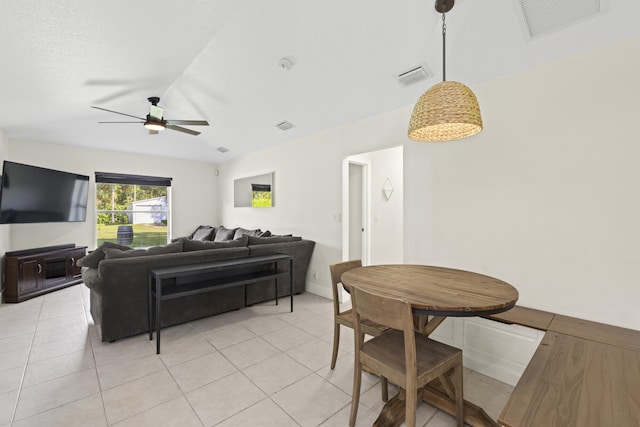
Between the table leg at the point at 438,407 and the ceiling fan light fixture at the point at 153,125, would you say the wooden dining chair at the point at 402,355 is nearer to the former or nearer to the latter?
the table leg at the point at 438,407

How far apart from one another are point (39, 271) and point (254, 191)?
3411 millimetres

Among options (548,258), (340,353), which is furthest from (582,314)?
(340,353)

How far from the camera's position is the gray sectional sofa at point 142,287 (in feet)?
8.57

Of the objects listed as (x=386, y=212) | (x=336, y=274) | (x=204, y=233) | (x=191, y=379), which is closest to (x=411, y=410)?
(x=336, y=274)

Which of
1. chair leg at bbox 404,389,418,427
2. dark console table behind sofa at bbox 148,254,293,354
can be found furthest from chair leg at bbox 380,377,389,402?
dark console table behind sofa at bbox 148,254,293,354

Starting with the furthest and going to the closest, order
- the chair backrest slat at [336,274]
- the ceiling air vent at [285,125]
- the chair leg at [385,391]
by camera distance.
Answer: the ceiling air vent at [285,125] < the chair backrest slat at [336,274] < the chair leg at [385,391]

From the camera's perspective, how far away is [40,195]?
4.16m

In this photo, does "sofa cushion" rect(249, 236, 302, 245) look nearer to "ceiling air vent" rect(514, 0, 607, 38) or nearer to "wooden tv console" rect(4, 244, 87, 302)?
"wooden tv console" rect(4, 244, 87, 302)

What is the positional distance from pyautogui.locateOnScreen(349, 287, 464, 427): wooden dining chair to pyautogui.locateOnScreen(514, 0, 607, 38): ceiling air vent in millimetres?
2150

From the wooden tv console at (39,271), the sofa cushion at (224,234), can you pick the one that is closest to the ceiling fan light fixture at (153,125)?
the sofa cushion at (224,234)

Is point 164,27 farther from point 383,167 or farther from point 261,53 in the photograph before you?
point 383,167

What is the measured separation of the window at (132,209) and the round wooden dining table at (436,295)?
5741 mm

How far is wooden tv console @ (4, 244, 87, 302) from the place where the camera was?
12.1 feet

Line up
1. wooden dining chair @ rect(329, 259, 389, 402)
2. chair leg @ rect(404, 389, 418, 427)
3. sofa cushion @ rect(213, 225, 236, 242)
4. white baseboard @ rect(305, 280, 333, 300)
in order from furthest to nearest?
sofa cushion @ rect(213, 225, 236, 242), white baseboard @ rect(305, 280, 333, 300), wooden dining chair @ rect(329, 259, 389, 402), chair leg @ rect(404, 389, 418, 427)
